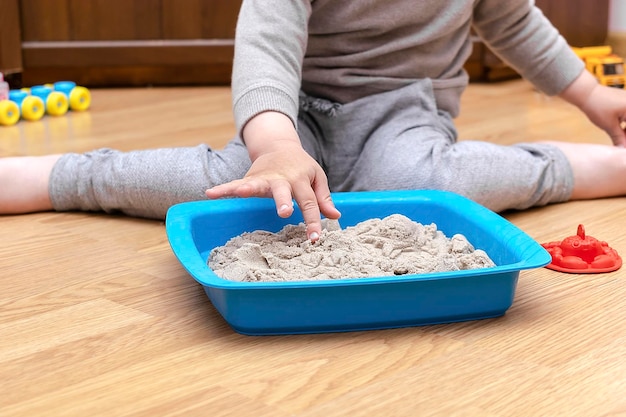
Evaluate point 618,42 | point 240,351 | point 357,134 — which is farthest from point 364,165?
point 618,42

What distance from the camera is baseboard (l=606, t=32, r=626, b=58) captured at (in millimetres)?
2055

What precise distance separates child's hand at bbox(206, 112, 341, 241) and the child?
6 cm

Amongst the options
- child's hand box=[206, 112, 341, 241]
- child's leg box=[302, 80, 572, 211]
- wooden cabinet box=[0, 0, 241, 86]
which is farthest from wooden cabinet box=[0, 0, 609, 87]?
child's hand box=[206, 112, 341, 241]

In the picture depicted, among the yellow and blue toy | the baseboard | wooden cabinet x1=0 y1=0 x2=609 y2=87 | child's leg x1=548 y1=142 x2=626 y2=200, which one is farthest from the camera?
the baseboard

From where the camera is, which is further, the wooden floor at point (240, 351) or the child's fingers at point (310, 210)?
the child's fingers at point (310, 210)

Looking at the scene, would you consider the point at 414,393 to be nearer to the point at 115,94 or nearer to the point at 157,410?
the point at 157,410

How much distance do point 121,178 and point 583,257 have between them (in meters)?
0.48

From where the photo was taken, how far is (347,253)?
2.31 feet

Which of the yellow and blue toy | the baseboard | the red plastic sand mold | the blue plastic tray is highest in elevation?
the blue plastic tray

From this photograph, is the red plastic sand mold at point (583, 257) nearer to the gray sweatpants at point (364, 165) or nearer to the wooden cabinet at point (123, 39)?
the gray sweatpants at point (364, 165)

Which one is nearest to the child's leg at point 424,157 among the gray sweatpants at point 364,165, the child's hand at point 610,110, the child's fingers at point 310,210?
the gray sweatpants at point 364,165

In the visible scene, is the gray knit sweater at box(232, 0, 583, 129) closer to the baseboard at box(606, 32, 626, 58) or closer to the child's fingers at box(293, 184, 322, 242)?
the child's fingers at box(293, 184, 322, 242)

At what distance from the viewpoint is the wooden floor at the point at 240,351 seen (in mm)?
544

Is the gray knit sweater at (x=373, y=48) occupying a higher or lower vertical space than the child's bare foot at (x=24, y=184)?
higher
